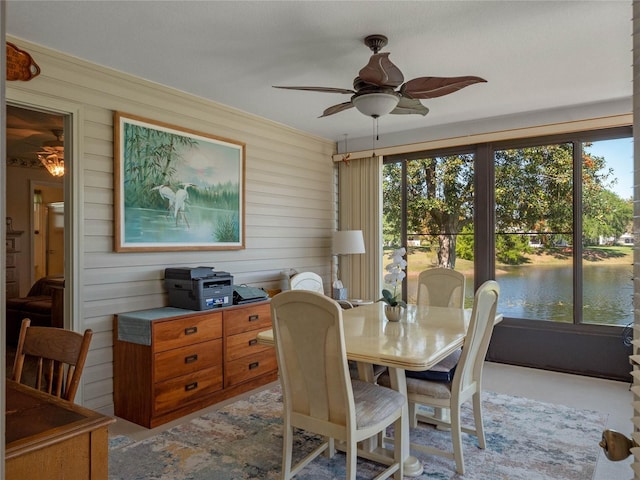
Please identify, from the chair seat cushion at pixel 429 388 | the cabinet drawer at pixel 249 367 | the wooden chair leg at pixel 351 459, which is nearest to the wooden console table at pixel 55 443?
the wooden chair leg at pixel 351 459

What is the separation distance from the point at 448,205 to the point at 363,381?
306 centimetres

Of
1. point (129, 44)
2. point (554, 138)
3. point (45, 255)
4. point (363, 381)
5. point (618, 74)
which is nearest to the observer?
point (363, 381)

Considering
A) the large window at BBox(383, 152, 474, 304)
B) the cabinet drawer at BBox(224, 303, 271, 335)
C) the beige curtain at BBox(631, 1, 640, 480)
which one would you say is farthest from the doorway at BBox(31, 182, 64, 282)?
the beige curtain at BBox(631, 1, 640, 480)

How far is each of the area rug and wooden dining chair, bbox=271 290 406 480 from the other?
1.10ft

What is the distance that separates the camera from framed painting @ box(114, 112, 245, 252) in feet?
11.0

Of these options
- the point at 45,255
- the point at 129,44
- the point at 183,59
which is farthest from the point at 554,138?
the point at 45,255

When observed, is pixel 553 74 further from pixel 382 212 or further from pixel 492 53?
pixel 382 212

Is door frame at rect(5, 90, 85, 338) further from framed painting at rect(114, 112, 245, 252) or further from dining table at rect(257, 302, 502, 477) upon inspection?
dining table at rect(257, 302, 502, 477)

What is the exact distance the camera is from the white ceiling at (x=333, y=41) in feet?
8.04

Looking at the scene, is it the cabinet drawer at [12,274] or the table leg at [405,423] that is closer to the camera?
the table leg at [405,423]

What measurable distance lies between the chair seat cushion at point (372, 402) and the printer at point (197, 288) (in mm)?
1535

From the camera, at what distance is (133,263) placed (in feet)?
11.2

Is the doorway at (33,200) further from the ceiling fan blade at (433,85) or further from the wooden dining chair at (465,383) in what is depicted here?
the wooden dining chair at (465,383)

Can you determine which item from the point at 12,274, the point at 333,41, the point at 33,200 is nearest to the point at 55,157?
the point at 33,200
